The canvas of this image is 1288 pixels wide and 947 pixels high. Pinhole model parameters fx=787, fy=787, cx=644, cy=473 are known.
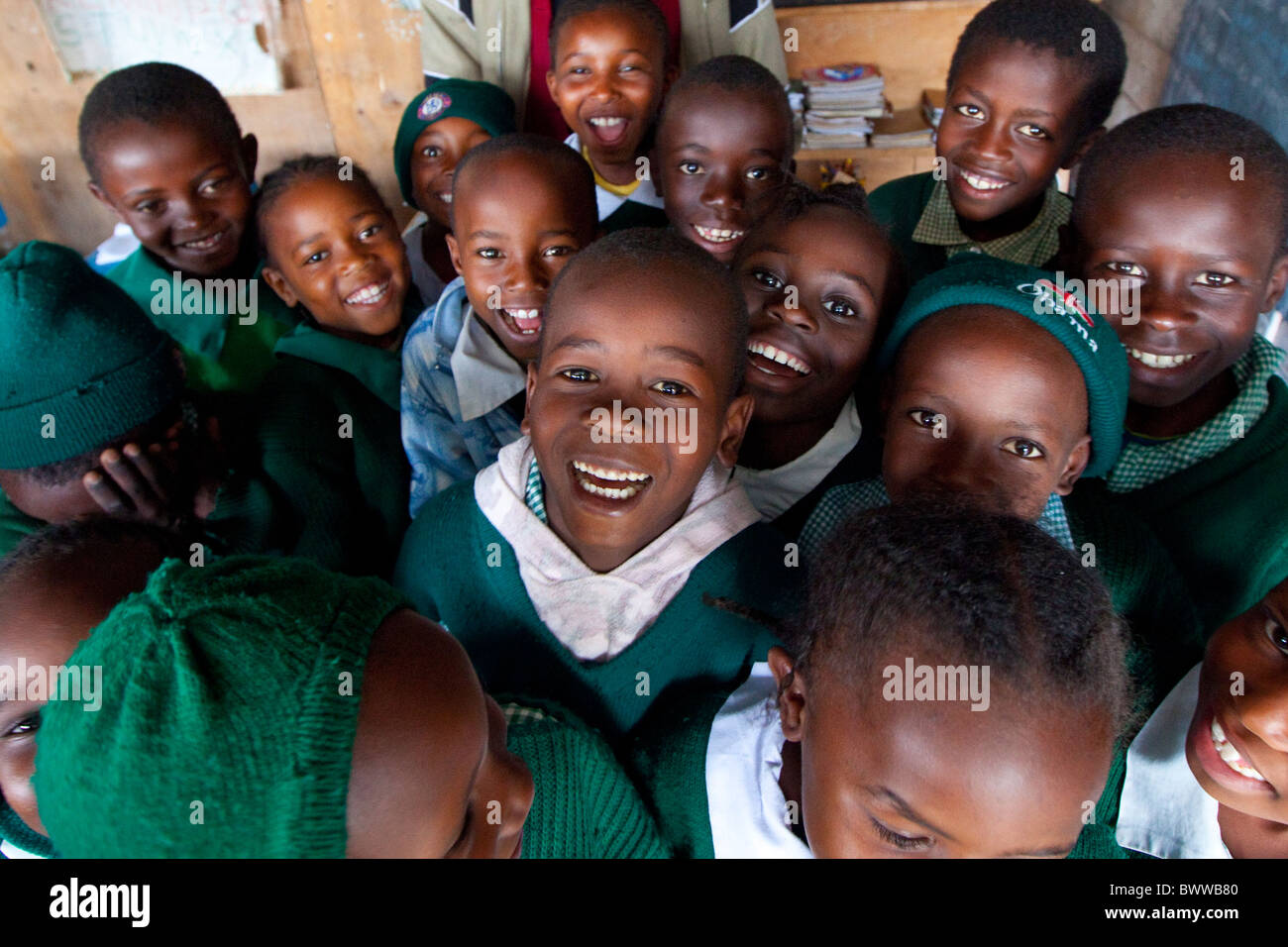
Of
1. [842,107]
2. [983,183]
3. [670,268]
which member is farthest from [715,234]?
[842,107]

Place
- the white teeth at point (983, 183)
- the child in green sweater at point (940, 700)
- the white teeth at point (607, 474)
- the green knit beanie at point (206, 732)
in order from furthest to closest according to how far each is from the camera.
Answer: the white teeth at point (983, 183) → the white teeth at point (607, 474) → the child in green sweater at point (940, 700) → the green knit beanie at point (206, 732)

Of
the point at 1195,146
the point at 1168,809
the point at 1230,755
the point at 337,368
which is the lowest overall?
the point at 1168,809

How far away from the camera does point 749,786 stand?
3.07 feet

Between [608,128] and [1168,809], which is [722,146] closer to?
[608,128]

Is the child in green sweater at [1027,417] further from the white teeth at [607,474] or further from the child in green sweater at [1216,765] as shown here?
the white teeth at [607,474]

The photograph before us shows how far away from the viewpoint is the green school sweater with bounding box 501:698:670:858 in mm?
930

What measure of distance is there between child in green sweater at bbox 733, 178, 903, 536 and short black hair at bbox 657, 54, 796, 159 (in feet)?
1.37

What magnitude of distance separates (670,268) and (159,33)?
9.34ft

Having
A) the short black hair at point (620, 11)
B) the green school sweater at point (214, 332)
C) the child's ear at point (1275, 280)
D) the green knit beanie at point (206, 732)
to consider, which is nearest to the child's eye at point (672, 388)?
the green knit beanie at point (206, 732)

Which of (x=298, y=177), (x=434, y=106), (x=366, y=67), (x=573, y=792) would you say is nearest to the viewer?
(x=573, y=792)

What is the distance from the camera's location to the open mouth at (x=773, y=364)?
4.33 ft

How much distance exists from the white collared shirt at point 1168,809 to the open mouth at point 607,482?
27.7 inches

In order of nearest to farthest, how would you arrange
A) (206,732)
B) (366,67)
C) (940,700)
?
(206,732), (940,700), (366,67)
